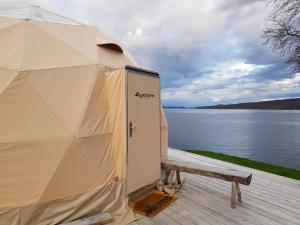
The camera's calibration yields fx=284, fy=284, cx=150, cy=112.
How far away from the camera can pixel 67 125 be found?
4.57 meters

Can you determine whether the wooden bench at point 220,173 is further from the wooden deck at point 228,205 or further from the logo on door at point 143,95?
the logo on door at point 143,95

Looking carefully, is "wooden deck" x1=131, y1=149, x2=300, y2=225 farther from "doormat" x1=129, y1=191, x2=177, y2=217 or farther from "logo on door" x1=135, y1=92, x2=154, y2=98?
"logo on door" x1=135, y1=92, x2=154, y2=98

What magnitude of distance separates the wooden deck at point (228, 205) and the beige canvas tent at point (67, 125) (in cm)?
78

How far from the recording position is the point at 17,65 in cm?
450

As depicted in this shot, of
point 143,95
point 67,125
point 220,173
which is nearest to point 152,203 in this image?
point 220,173

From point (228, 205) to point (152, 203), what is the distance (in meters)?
1.44

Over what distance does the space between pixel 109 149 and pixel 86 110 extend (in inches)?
33.5

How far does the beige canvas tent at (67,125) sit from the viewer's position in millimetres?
4195

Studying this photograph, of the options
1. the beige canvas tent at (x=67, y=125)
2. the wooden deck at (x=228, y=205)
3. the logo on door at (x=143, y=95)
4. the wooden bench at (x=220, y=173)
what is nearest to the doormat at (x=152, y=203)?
the wooden deck at (x=228, y=205)

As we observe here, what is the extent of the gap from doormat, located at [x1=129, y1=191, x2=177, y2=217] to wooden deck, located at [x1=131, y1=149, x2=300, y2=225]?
122 mm

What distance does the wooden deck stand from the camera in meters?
4.71

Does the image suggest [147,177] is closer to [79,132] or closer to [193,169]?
[193,169]

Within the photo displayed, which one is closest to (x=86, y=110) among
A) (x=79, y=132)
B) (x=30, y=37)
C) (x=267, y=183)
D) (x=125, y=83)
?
(x=79, y=132)

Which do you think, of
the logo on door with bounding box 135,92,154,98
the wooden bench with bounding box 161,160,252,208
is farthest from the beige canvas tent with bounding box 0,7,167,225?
the wooden bench with bounding box 161,160,252,208
